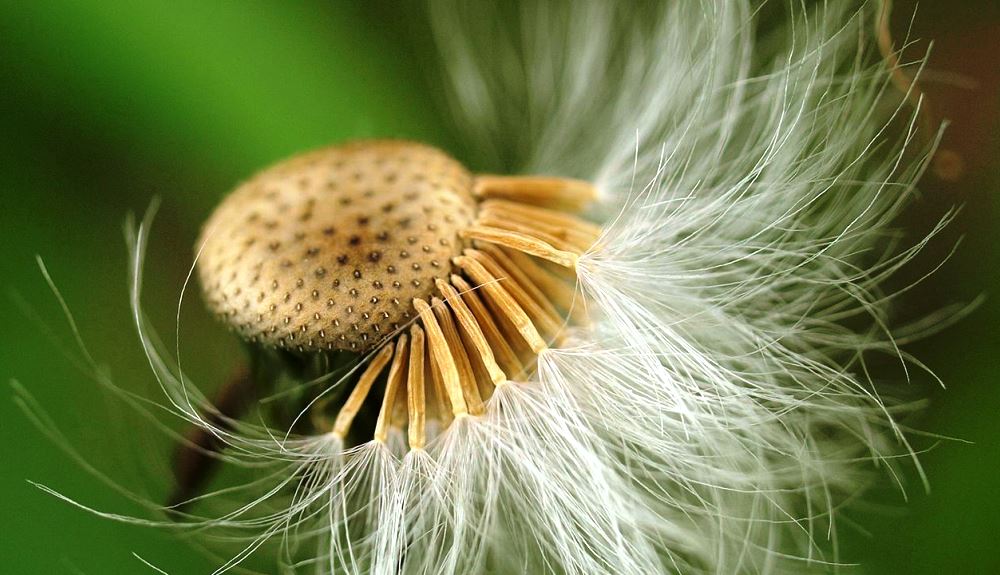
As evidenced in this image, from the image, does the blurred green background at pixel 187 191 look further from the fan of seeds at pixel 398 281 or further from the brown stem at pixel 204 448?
the fan of seeds at pixel 398 281

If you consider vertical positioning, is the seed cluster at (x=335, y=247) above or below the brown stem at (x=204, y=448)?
above

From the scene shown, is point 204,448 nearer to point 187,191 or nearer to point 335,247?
point 335,247

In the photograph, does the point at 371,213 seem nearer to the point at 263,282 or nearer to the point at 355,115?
the point at 263,282

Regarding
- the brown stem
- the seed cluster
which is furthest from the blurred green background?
the seed cluster

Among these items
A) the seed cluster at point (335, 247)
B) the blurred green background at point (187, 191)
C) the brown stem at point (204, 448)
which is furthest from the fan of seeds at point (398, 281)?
the blurred green background at point (187, 191)

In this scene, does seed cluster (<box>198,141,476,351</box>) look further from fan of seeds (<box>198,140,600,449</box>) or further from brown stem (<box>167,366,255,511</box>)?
brown stem (<box>167,366,255,511</box>)

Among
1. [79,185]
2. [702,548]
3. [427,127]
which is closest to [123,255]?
[79,185]

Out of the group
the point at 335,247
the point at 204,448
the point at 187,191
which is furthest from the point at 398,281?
the point at 187,191
